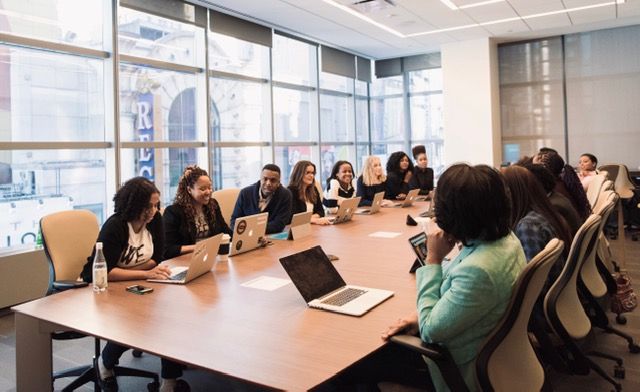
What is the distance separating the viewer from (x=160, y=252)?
2887mm

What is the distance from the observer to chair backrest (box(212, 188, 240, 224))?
4.49 m

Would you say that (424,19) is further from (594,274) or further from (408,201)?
(594,274)

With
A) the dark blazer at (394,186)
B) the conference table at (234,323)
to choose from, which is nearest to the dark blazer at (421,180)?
the dark blazer at (394,186)

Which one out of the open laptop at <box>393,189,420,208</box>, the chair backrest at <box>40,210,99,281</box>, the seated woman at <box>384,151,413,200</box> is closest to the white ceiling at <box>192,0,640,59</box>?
the seated woman at <box>384,151,413,200</box>

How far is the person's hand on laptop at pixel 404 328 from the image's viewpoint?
1640 millimetres

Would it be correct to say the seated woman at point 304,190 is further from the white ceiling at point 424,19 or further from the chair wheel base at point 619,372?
the chair wheel base at point 619,372

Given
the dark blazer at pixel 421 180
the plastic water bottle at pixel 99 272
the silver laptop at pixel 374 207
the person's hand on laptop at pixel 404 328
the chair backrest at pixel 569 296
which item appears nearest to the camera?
the person's hand on laptop at pixel 404 328

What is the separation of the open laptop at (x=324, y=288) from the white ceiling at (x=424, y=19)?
443 centimetres

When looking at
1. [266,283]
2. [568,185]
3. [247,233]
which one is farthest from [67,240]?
[568,185]

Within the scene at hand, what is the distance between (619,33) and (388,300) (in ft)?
26.0

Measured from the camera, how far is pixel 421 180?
22.2 ft

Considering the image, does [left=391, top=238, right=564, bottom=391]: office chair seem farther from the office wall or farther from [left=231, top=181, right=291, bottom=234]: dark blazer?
the office wall

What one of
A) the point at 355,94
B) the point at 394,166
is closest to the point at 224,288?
the point at 394,166

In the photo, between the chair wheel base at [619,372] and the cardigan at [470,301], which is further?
the chair wheel base at [619,372]
